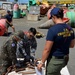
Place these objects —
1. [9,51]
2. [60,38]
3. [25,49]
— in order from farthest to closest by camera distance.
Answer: [25,49], [9,51], [60,38]

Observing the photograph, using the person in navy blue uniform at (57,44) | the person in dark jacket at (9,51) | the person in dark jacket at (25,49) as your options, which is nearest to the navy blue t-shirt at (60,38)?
the person in navy blue uniform at (57,44)

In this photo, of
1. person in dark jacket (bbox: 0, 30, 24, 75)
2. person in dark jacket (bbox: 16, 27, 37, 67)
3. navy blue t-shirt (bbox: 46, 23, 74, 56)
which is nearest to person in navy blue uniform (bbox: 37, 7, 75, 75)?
navy blue t-shirt (bbox: 46, 23, 74, 56)

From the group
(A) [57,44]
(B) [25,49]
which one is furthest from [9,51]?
(A) [57,44]

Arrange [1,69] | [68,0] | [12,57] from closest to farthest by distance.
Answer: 1. [12,57]
2. [1,69]
3. [68,0]

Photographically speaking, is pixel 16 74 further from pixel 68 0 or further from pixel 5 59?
pixel 68 0

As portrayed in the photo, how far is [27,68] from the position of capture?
263 inches

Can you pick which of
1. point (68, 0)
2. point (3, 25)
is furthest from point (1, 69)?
point (68, 0)

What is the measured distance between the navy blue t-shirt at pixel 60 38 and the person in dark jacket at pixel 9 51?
153cm

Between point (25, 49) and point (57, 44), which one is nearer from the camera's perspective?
point (57, 44)

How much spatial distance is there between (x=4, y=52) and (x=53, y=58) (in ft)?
6.34

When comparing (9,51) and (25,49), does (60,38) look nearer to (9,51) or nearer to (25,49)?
(9,51)

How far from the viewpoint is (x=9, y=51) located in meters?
6.18

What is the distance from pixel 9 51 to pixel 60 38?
1.87 m

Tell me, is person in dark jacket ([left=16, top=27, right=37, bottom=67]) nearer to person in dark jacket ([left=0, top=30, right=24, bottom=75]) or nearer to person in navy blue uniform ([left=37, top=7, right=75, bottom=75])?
person in dark jacket ([left=0, top=30, right=24, bottom=75])
